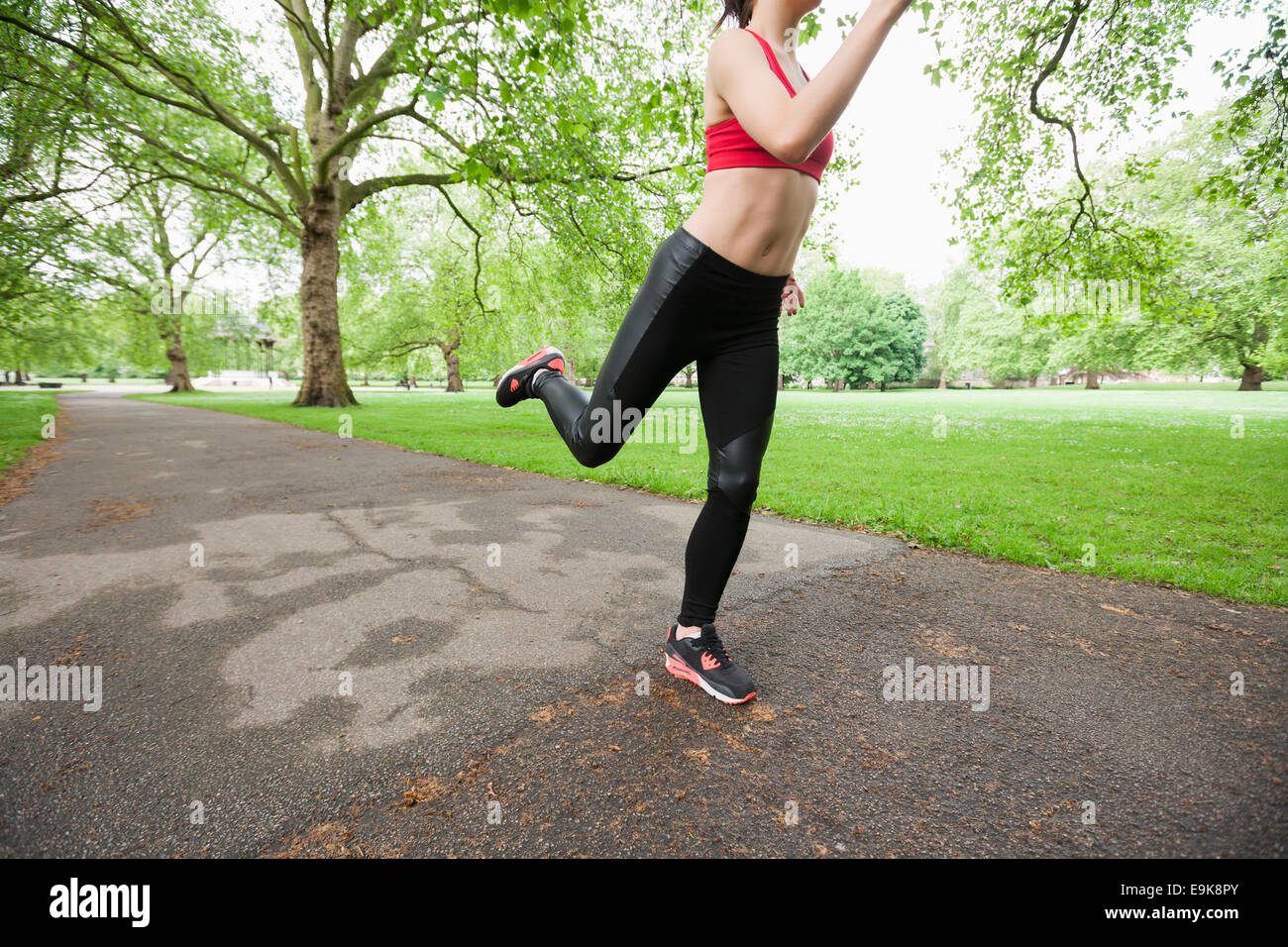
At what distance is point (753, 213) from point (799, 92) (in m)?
0.34

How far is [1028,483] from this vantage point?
22.5 feet

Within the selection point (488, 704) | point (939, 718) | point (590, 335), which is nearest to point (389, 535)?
point (488, 704)

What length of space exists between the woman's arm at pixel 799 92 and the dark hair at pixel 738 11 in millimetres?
382

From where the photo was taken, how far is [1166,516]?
526 cm

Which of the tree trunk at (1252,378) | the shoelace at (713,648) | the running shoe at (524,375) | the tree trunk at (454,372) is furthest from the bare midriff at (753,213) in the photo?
the tree trunk at (1252,378)

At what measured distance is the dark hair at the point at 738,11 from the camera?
1963mm

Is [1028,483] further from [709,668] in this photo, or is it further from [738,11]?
[738,11]

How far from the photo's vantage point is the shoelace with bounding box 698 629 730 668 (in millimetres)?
2090

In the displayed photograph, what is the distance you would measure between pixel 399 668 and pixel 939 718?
2064 mm

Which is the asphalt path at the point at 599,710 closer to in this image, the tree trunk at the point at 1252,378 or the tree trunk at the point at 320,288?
the tree trunk at the point at 320,288

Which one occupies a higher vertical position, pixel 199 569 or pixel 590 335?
pixel 590 335

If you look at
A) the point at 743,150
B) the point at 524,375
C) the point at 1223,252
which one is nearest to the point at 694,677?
the point at 524,375

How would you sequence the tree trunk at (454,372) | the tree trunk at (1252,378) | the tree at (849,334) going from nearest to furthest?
1. the tree trunk at (1252,378)
2. the tree trunk at (454,372)
3. the tree at (849,334)
